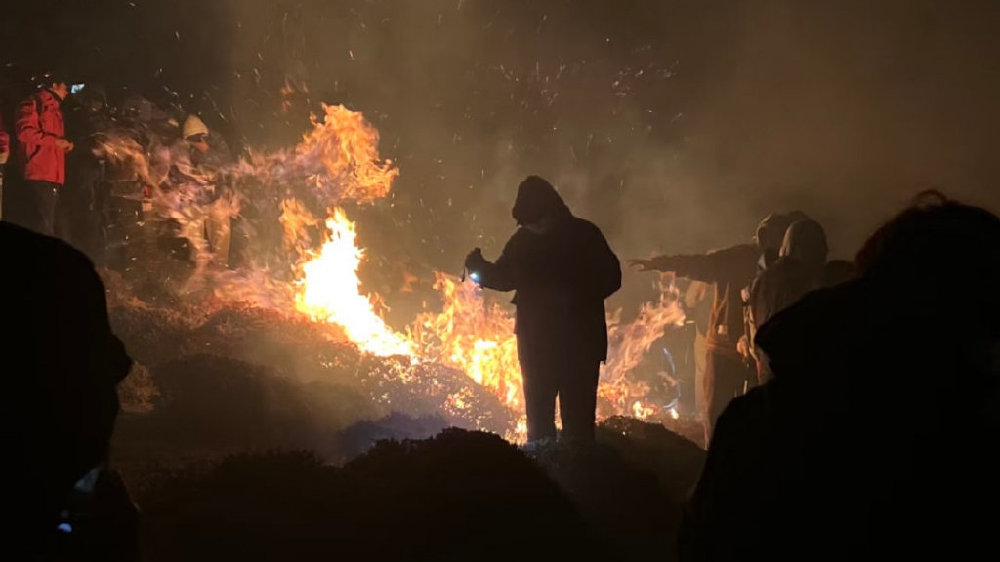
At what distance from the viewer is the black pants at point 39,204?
404 inches

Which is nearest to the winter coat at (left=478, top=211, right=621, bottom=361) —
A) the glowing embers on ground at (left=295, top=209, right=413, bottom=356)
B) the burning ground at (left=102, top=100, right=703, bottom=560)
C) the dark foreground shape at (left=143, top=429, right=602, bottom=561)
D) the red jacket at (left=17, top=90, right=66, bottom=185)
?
the burning ground at (left=102, top=100, right=703, bottom=560)

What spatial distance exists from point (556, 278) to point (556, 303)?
21 cm

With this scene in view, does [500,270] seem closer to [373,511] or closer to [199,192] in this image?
[373,511]

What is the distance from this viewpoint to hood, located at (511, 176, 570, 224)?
5812mm

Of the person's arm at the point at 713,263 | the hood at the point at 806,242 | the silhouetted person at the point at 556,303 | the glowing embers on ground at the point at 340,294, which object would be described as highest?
the glowing embers on ground at the point at 340,294

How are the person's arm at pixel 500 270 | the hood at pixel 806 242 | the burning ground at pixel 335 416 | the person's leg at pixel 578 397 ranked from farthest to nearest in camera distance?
the hood at pixel 806 242, the person's arm at pixel 500 270, the person's leg at pixel 578 397, the burning ground at pixel 335 416

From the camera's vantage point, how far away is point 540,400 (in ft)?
18.6

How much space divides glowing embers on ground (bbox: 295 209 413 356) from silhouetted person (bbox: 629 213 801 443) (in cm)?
513

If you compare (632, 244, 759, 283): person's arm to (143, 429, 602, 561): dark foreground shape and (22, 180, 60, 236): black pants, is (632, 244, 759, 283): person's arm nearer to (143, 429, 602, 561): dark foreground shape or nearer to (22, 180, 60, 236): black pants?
(143, 429, 602, 561): dark foreground shape

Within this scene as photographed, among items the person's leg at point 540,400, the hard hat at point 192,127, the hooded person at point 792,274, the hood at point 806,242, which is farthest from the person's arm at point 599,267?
the hard hat at point 192,127

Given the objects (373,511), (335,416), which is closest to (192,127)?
(335,416)

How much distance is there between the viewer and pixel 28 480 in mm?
1633

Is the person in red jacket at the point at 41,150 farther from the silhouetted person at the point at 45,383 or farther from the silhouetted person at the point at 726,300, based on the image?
the silhouetted person at the point at 45,383

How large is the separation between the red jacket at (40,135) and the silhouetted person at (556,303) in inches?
320
